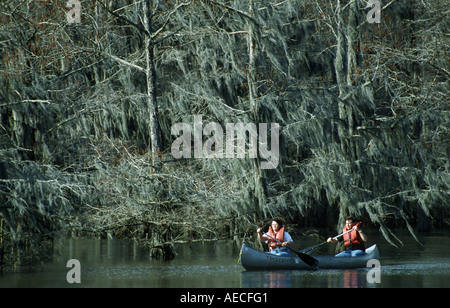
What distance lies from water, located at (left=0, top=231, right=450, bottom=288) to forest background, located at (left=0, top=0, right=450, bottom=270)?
57cm

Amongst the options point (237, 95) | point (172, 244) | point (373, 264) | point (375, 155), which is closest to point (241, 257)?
point (172, 244)

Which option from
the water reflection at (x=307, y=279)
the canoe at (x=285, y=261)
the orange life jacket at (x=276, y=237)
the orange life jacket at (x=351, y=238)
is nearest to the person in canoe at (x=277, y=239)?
the orange life jacket at (x=276, y=237)

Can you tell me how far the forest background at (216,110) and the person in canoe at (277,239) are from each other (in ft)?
2.92

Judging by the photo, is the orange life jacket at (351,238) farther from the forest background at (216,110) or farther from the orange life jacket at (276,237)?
the orange life jacket at (276,237)

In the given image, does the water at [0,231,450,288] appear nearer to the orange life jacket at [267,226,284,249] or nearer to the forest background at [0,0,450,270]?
the forest background at [0,0,450,270]

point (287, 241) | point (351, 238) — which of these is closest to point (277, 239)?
point (287, 241)

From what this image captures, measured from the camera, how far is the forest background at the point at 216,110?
15.8m

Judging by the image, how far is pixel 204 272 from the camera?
46.3ft

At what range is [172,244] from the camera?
52.1ft

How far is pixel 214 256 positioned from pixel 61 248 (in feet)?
12.4

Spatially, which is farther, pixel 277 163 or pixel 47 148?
pixel 277 163

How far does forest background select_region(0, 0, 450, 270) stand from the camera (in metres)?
15.8

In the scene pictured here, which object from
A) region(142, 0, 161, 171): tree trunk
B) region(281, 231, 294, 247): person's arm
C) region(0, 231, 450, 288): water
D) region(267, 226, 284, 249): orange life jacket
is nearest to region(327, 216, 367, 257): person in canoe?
region(0, 231, 450, 288): water
